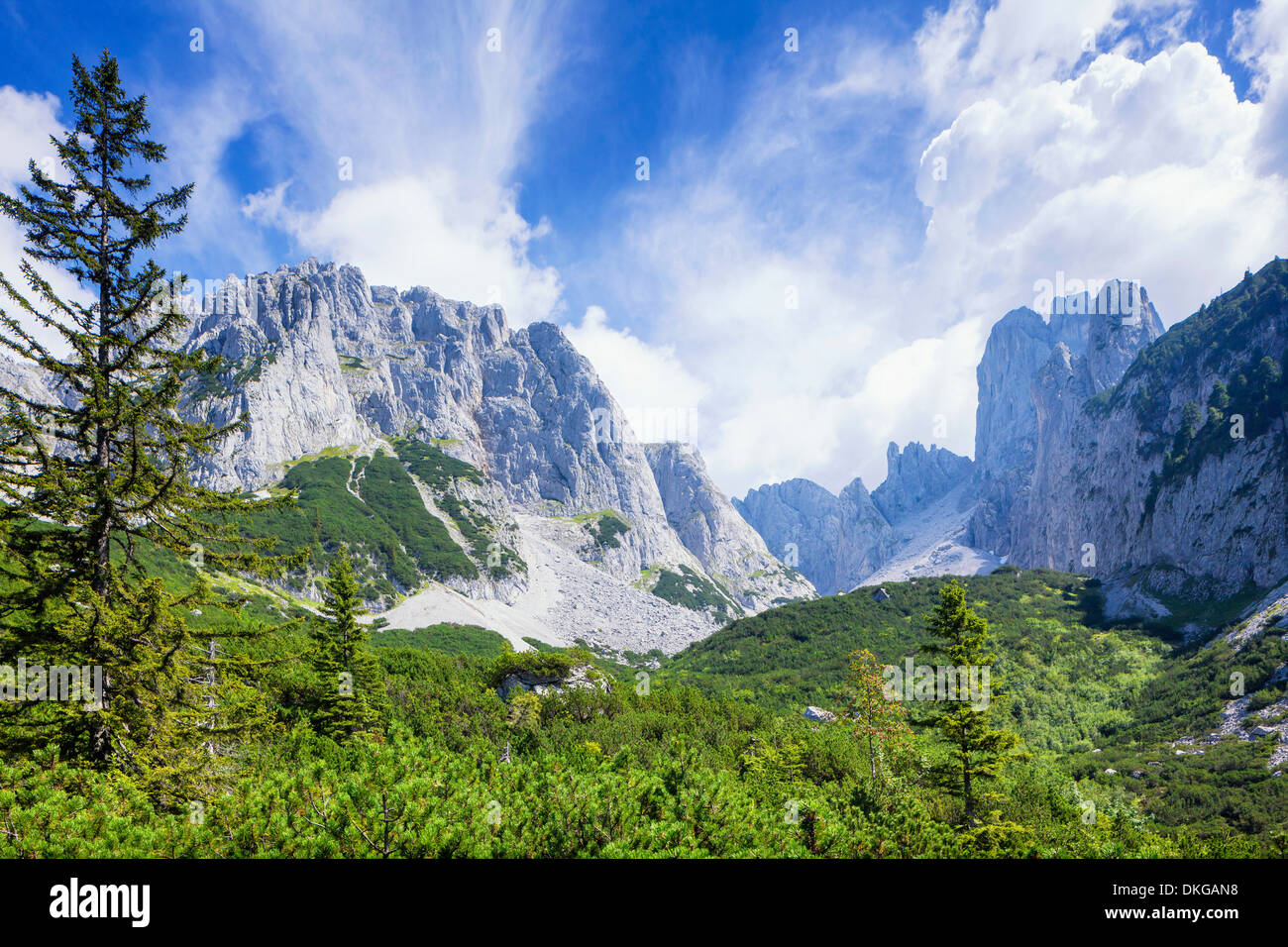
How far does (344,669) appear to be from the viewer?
2414 cm

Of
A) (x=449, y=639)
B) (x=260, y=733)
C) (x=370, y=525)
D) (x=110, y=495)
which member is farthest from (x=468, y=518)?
(x=110, y=495)

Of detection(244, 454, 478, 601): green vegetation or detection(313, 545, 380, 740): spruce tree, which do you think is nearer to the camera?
detection(313, 545, 380, 740): spruce tree

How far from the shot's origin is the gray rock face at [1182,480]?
9325cm

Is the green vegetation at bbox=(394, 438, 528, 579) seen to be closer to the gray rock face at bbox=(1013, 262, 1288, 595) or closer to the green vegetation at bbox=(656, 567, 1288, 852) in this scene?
the green vegetation at bbox=(656, 567, 1288, 852)

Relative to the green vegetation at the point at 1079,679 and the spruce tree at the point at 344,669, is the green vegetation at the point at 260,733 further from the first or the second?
the green vegetation at the point at 1079,679

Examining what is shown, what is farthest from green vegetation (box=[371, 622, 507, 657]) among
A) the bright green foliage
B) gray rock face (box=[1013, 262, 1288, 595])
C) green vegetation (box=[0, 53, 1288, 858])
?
gray rock face (box=[1013, 262, 1288, 595])

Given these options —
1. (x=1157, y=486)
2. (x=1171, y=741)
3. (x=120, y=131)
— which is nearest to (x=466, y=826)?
(x=120, y=131)

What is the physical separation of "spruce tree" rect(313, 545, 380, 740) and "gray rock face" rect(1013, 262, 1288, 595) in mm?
123422

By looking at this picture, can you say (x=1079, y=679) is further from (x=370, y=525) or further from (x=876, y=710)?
(x=370, y=525)

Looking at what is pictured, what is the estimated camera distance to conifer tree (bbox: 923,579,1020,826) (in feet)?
66.7

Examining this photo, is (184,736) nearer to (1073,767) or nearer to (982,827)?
(982,827)

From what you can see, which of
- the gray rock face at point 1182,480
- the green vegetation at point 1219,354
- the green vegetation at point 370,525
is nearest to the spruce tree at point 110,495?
the green vegetation at point 370,525

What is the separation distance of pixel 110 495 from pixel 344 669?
16611 mm

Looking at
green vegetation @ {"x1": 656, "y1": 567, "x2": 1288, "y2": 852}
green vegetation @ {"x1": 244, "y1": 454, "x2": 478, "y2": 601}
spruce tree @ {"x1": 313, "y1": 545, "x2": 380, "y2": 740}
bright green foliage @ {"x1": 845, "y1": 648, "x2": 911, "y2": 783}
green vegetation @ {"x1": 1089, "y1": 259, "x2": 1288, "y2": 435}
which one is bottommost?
green vegetation @ {"x1": 656, "y1": 567, "x2": 1288, "y2": 852}
